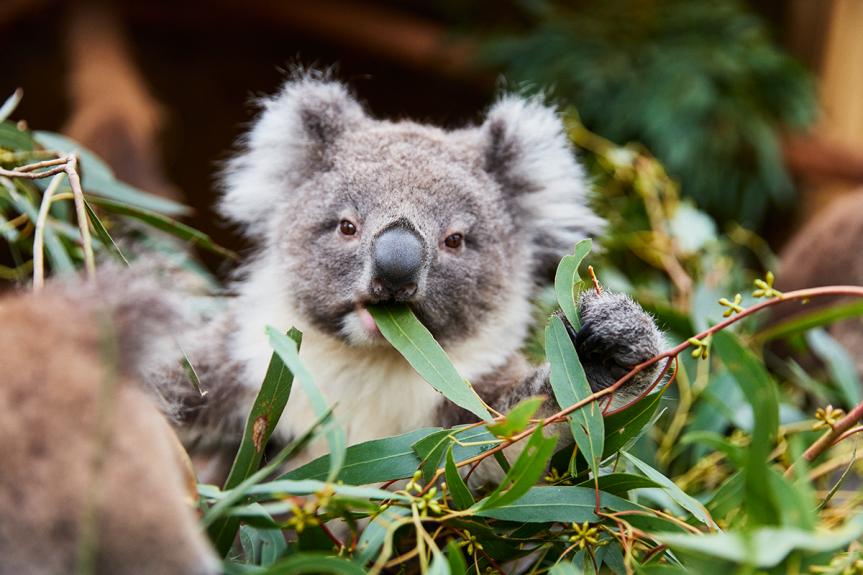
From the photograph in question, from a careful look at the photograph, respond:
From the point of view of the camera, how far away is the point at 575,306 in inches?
58.9

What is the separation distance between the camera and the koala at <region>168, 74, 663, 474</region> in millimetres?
1611

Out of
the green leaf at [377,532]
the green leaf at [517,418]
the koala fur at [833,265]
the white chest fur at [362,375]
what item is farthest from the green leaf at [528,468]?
the koala fur at [833,265]

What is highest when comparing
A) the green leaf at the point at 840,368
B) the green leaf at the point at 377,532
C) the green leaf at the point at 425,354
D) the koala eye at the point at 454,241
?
the koala eye at the point at 454,241

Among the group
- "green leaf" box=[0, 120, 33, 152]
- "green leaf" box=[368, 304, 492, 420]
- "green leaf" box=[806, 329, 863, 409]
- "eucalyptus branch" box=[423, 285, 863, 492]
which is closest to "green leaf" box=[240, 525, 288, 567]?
"eucalyptus branch" box=[423, 285, 863, 492]

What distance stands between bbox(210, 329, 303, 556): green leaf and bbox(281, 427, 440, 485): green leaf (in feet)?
0.21

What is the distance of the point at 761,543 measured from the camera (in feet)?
3.01

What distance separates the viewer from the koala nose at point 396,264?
1528 millimetres

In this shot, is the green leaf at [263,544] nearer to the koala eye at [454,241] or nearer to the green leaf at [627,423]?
the green leaf at [627,423]

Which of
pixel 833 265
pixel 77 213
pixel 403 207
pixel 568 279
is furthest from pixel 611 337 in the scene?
pixel 833 265

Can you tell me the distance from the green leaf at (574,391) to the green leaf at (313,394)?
0.36 meters

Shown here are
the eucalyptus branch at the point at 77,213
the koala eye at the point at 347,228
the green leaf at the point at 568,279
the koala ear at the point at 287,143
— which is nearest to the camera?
the eucalyptus branch at the point at 77,213

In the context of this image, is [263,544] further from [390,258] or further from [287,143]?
[287,143]

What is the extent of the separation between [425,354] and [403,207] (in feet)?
1.24

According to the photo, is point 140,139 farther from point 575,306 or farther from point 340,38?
point 575,306
